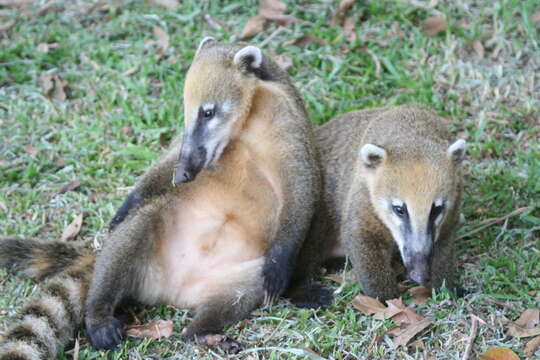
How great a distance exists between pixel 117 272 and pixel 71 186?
1.67 m

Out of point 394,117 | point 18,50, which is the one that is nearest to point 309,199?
point 394,117

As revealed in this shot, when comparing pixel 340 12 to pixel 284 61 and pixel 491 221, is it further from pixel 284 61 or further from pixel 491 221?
pixel 491 221

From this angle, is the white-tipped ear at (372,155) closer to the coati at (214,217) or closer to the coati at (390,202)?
the coati at (390,202)

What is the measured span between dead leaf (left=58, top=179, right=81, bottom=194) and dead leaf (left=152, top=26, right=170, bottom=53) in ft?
6.52

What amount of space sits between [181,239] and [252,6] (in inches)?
147

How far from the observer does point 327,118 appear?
6902mm

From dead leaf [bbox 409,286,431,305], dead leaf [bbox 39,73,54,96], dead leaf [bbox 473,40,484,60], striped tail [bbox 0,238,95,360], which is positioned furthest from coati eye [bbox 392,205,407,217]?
dead leaf [bbox 39,73,54,96]

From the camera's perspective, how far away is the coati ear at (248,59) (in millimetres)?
5312

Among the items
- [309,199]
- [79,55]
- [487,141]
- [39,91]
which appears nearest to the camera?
[309,199]

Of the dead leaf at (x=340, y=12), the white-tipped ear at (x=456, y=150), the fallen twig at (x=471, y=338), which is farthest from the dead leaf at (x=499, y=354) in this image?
the dead leaf at (x=340, y=12)

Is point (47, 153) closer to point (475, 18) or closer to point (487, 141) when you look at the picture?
point (487, 141)

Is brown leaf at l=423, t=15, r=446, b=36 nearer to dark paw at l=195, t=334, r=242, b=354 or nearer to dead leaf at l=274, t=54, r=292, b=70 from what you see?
Result: dead leaf at l=274, t=54, r=292, b=70

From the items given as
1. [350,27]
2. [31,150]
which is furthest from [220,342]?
[350,27]

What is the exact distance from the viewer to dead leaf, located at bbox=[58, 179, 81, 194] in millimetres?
6273
